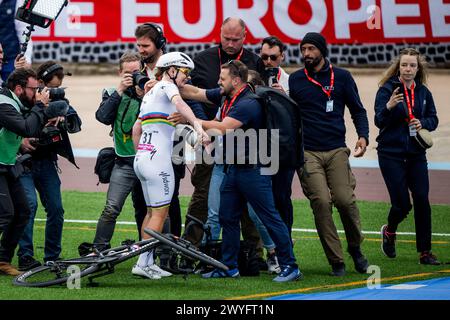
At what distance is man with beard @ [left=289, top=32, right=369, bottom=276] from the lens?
38.8 ft

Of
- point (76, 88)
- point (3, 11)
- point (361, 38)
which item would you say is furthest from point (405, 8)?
point (3, 11)

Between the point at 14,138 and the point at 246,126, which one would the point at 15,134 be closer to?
the point at 14,138

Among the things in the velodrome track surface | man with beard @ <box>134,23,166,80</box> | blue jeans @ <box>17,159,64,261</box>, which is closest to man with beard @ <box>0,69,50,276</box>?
blue jeans @ <box>17,159,64,261</box>

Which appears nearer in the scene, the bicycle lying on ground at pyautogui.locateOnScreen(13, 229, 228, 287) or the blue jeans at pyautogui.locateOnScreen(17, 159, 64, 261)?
the bicycle lying on ground at pyautogui.locateOnScreen(13, 229, 228, 287)

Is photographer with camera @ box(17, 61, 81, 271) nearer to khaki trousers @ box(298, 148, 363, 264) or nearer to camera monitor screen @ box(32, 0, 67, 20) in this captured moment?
camera monitor screen @ box(32, 0, 67, 20)

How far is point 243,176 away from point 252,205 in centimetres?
28

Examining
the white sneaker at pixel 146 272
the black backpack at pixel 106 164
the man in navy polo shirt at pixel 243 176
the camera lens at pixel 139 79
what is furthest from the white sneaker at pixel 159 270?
the camera lens at pixel 139 79

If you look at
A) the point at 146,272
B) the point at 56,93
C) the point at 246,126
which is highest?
the point at 56,93

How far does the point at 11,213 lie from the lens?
450 inches

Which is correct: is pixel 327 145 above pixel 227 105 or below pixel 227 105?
below

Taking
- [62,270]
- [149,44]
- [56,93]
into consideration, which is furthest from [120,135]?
[62,270]

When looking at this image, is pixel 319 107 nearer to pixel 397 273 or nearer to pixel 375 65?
pixel 397 273

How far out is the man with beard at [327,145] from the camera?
11812mm

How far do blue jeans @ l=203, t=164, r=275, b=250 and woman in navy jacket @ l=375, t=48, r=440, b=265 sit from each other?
1622 mm
